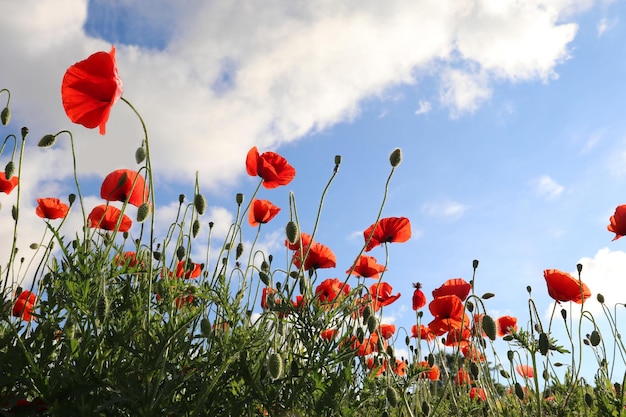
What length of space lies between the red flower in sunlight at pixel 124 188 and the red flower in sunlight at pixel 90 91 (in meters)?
0.37

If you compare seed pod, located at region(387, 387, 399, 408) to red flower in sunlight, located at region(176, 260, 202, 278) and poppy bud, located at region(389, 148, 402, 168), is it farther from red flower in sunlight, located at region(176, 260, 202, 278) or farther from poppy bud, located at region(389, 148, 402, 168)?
red flower in sunlight, located at region(176, 260, 202, 278)

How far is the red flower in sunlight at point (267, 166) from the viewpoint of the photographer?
3000 millimetres

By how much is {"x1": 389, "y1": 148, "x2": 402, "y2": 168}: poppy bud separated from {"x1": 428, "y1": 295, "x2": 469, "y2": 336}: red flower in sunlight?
85 cm

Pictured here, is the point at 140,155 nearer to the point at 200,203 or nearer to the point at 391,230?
the point at 200,203

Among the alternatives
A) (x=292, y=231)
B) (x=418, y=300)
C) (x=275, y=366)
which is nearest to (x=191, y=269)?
(x=292, y=231)

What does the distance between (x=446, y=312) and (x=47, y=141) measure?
213 centimetres

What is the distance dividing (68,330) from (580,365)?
7.81ft

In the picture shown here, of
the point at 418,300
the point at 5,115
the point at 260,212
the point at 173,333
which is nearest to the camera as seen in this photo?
the point at 173,333

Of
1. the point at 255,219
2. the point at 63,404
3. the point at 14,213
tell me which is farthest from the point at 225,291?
the point at 14,213

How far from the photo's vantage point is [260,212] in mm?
3223

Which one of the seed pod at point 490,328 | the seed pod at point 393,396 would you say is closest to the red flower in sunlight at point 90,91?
the seed pod at point 393,396

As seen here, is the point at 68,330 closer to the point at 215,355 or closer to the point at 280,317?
the point at 215,355

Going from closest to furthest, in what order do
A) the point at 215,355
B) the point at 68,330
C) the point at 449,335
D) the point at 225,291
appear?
the point at 68,330 < the point at 215,355 < the point at 225,291 < the point at 449,335

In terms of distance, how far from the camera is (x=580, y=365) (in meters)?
2.86
